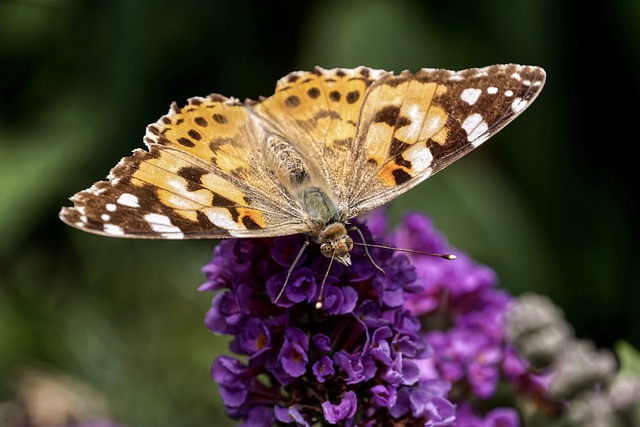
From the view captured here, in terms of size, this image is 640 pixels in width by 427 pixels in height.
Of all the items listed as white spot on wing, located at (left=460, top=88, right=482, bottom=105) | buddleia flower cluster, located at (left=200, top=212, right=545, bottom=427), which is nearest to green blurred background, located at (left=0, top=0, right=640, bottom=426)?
white spot on wing, located at (left=460, top=88, right=482, bottom=105)

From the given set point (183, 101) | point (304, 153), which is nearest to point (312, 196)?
point (304, 153)

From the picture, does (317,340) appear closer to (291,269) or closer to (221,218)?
(291,269)

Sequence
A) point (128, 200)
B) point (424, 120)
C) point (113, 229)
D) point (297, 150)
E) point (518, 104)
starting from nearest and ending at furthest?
point (113, 229) → point (128, 200) → point (518, 104) → point (424, 120) → point (297, 150)

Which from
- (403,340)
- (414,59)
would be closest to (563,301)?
(414,59)

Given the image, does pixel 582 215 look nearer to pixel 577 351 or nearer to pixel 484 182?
pixel 484 182

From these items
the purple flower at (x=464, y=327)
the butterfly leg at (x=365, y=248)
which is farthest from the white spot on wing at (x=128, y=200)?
the purple flower at (x=464, y=327)

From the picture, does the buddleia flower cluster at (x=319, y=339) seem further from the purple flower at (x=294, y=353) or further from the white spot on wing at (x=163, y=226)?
A: the white spot on wing at (x=163, y=226)

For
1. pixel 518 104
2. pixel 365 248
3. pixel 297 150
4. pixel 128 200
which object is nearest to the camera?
pixel 128 200

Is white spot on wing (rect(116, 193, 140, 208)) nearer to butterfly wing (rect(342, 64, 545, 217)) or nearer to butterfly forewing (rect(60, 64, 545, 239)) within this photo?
butterfly forewing (rect(60, 64, 545, 239))
